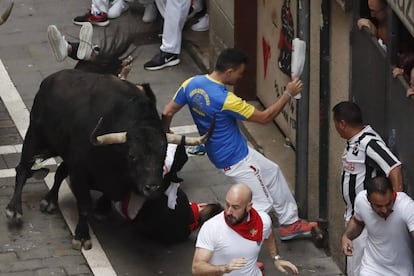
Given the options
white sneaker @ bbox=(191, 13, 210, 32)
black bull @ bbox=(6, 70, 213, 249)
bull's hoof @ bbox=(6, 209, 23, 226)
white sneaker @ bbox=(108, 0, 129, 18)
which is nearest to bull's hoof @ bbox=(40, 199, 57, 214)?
black bull @ bbox=(6, 70, 213, 249)

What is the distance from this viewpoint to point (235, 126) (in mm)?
12102

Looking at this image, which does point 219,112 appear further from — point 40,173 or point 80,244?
point 40,173

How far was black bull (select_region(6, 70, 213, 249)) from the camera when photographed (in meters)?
11.8

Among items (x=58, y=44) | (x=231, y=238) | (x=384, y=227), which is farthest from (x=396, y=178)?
(x=58, y=44)

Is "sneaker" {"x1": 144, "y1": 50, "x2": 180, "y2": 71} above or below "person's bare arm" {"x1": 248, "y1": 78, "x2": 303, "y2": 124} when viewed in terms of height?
below

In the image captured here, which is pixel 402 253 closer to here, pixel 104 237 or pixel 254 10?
pixel 104 237

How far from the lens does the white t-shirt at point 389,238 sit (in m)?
10.0

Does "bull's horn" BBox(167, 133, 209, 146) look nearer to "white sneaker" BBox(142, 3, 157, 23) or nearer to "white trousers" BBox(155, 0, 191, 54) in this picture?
"white trousers" BBox(155, 0, 191, 54)

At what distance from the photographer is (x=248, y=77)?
51.4 feet

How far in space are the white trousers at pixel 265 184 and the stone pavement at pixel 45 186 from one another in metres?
0.41

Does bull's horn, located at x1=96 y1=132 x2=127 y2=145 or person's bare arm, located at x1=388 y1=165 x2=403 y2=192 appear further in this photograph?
bull's horn, located at x1=96 y1=132 x2=127 y2=145

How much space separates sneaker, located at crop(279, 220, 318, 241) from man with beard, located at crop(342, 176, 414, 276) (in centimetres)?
217

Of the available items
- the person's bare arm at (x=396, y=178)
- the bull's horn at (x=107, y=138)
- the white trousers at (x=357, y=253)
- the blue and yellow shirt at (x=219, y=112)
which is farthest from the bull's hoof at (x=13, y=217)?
the person's bare arm at (x=396, y=178)

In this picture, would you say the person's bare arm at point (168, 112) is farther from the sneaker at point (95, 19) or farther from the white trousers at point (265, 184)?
the sneaker at point (95, 19)
